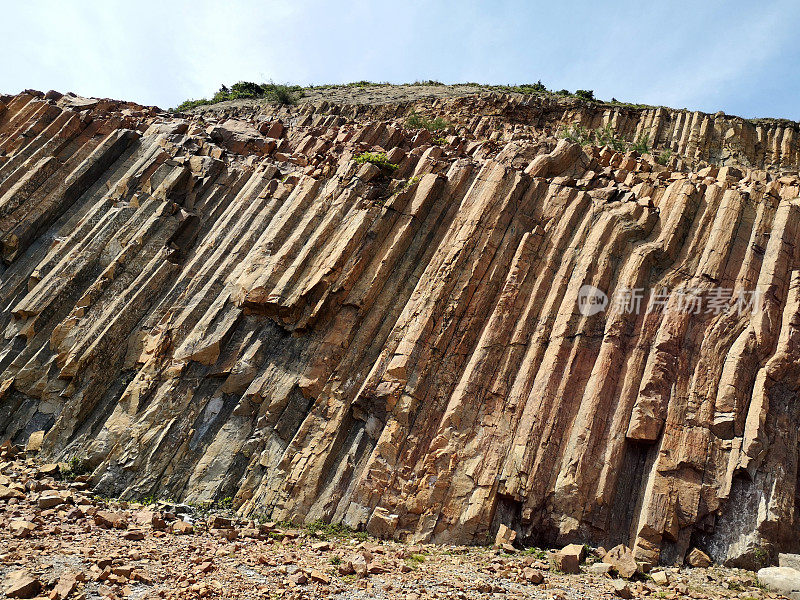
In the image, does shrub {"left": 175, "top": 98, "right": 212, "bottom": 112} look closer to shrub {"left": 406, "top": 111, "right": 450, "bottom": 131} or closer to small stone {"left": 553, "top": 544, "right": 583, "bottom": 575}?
shrub {"left": 406, "top": 111, "right": 450, "bottom": 131}

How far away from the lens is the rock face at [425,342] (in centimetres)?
1509

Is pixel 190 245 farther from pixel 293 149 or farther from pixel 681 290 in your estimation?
pixel 681 290

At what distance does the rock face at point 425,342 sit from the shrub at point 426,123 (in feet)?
51.6

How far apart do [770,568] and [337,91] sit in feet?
163

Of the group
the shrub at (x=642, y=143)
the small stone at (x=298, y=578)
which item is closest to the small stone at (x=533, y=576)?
the small stone at (x=298, y=578)

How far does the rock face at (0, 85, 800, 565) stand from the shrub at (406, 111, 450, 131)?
619 inches

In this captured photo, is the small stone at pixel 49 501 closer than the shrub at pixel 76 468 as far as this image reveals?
Yes

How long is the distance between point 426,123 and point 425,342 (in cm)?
2722

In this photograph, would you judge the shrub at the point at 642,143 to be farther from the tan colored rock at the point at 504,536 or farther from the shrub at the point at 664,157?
the tan colored rock at the point at 504,536

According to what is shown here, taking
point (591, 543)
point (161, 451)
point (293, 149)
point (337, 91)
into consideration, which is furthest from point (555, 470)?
point (337, 91)

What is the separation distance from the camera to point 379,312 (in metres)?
18.9

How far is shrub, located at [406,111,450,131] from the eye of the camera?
3961 cm

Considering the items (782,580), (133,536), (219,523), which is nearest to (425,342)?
(219,523)

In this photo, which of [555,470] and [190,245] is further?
[190,245]
